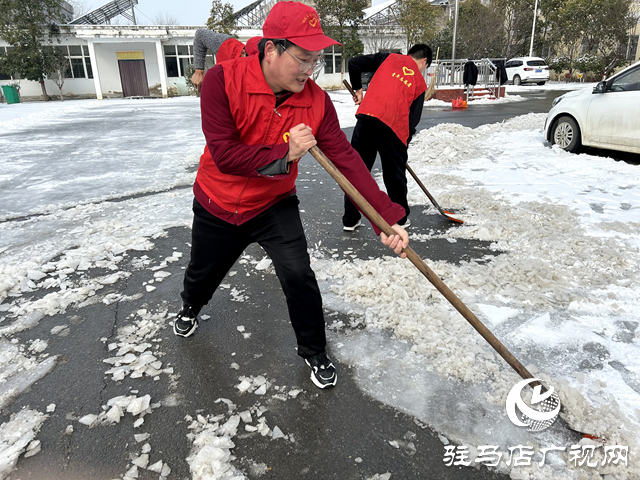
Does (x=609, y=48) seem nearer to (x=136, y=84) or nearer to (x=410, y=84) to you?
(x=136, y=84)

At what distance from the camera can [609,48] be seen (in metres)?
31.2

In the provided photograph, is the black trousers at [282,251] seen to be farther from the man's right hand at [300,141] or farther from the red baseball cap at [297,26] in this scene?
the red baseball cap at [297,26]

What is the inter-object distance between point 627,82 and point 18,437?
894cm

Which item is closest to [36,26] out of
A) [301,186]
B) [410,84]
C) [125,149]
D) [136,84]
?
[136,84]

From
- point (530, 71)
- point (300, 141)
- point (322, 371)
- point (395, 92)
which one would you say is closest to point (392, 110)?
point (395, 92)

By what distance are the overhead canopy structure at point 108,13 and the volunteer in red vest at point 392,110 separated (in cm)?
3312

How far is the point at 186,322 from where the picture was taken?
2.92m

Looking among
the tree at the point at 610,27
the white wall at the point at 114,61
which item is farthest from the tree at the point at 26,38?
the tree at the point at 610,27

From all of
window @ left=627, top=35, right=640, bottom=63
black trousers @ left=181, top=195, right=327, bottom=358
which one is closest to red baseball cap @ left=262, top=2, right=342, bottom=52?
black trousers @ left=181, top=195, right=327, bottom=358

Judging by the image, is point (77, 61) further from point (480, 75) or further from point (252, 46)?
point (252, 46)

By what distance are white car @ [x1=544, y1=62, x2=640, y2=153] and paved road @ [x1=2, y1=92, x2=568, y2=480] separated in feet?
22.1

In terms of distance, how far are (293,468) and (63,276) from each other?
112 inches

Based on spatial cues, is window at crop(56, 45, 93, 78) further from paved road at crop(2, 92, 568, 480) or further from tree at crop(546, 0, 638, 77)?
tree at crop(546, 0, 638, 77)

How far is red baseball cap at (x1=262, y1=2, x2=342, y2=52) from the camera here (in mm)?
1910
